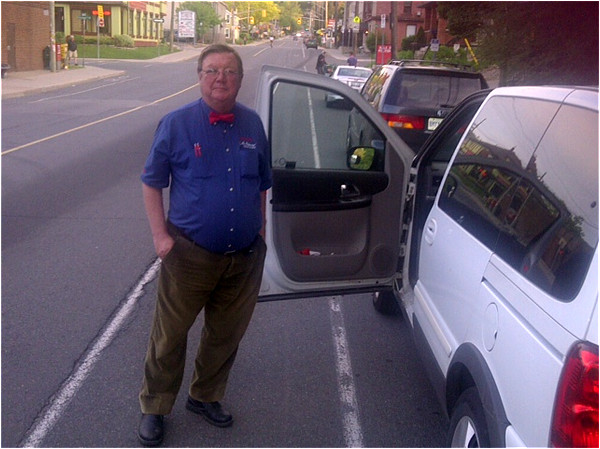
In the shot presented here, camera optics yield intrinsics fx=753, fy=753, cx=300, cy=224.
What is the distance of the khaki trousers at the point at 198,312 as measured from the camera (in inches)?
151

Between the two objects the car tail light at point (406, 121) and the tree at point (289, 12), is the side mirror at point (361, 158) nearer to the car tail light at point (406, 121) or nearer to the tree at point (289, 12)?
the car tail light at point (406, 121)

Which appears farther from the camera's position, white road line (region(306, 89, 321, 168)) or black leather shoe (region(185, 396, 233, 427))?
white road line (region(306, 89, 321, 168))

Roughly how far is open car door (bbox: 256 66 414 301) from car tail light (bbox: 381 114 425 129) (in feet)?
20.4

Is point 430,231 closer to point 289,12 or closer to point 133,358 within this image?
point 133,358

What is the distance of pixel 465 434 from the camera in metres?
3.17

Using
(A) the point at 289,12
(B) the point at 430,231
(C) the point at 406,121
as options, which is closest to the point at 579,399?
(B) the point at 430,231

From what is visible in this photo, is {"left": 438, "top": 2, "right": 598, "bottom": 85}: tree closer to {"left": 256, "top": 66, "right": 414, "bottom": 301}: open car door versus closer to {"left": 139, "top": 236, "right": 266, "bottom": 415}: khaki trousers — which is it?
{"left": 256, "top": 66, "right": 414, "bottom": 301}: open car door

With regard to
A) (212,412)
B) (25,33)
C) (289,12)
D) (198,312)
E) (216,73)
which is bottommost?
(212,412)

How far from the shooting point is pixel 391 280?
489 cm

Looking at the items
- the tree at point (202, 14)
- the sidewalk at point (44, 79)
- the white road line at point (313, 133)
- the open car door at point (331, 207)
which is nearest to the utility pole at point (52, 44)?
the sidewalk at point (44, 79)

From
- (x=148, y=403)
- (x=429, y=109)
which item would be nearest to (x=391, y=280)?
(x=148, y=403)

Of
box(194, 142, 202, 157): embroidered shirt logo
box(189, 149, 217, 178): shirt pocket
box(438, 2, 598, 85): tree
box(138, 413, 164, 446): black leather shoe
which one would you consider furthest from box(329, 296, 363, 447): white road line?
box(438, 2, 598, 85): tree

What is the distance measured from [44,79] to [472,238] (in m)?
34.3

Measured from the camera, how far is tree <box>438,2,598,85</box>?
21.2ft
